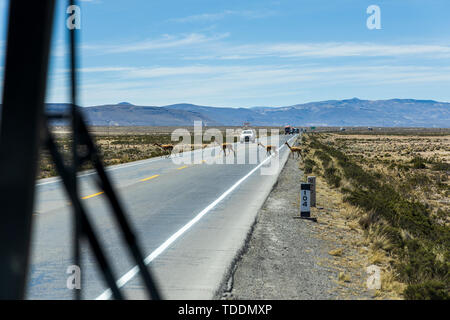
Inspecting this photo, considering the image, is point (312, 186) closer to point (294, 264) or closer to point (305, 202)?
point (305, 202)

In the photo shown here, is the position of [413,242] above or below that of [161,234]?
below

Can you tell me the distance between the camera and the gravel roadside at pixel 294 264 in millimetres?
5578

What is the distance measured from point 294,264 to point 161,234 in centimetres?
280

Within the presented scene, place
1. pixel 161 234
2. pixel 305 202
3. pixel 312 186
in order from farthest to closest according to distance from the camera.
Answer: pixel 312 186 < pixel 305 202 < pixel 161 234

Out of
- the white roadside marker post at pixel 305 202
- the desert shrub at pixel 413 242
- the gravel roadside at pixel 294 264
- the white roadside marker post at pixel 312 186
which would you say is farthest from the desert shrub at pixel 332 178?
the white roadside marker post at pixel 305 202

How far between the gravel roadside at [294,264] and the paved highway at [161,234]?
0.97 ft

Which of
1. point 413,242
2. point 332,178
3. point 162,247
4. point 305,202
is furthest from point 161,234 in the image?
point 332,178

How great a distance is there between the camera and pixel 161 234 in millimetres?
8547

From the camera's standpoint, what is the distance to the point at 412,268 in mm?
6504

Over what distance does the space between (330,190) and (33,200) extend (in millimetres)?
15691

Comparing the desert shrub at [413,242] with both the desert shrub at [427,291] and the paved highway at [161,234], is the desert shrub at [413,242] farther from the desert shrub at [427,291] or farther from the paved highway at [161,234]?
the paved highway at [161,234]

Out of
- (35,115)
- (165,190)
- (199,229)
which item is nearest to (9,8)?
(35,115)

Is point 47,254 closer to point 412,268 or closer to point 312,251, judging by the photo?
point 312,251

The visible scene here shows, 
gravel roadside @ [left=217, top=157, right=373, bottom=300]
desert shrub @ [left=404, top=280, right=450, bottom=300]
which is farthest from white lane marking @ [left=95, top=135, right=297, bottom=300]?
desert shrub @ [left=404, top=280, right=450, bottom=300]
